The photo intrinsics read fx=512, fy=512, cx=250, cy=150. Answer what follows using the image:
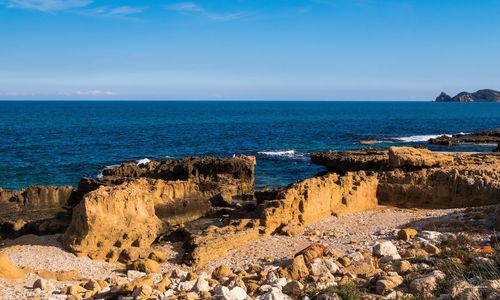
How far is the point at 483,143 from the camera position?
68.8 metres

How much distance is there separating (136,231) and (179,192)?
715cm

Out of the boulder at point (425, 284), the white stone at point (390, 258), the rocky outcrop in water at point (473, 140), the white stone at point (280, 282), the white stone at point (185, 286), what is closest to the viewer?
the boulder at point (425, 284)

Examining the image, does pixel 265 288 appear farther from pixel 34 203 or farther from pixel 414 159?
pixel 414 159

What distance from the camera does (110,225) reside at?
20.6 m

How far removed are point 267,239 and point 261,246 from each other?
1.01 meters

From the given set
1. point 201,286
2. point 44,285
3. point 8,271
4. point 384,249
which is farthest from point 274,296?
point 8,271

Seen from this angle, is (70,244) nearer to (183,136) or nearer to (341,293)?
(341,293)

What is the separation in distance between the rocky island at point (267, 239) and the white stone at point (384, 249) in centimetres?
5

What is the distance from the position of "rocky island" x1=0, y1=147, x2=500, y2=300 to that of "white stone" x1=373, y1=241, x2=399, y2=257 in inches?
1.8

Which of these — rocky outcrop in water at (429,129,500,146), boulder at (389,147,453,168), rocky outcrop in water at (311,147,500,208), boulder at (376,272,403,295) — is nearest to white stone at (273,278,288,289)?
boulder at (376,272,403,295)

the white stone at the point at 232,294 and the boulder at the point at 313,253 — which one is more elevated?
the white stone at the point at 232,294

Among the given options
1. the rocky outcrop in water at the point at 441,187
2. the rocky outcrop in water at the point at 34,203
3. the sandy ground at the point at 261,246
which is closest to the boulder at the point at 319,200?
the sandy ground at the point at 261,246

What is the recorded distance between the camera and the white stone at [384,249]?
16.5 m

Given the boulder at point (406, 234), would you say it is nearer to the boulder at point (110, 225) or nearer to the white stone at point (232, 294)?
the white stone at point (232, 294)
